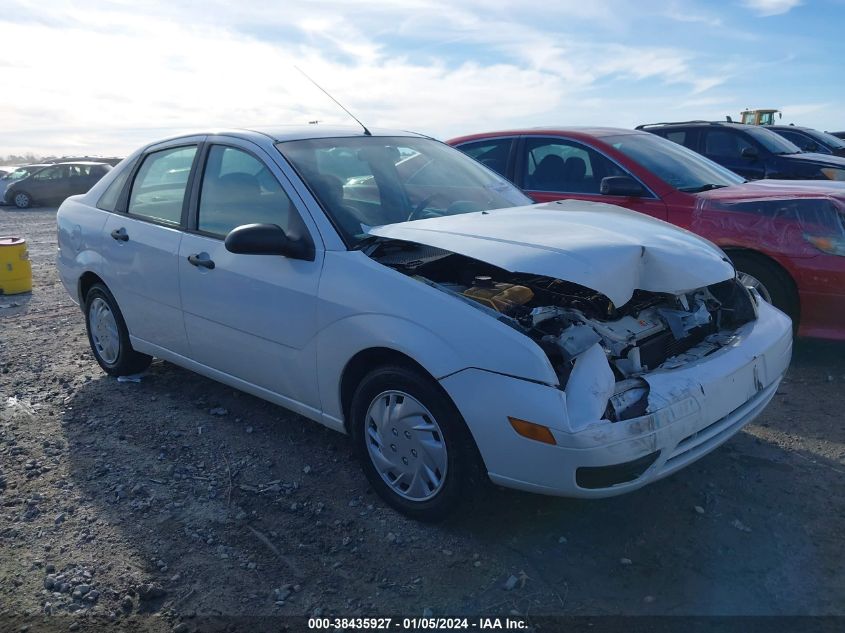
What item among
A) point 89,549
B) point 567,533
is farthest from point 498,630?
point 89,549

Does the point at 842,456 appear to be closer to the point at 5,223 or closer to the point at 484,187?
the point at 484,187

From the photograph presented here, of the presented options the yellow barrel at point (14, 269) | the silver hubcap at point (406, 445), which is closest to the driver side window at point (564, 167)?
the silver hubcap at point (406, 445)

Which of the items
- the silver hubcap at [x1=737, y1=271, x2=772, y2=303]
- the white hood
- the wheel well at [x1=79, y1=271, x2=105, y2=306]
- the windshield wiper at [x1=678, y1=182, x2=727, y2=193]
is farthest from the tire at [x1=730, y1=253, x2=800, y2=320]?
the wheel well at [x1=79, y1=271, x2=105, y2=306]

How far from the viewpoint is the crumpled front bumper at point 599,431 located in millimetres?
2713

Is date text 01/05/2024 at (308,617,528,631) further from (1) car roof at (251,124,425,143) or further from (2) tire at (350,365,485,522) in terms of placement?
(1) car roof at (251,124,425,143)

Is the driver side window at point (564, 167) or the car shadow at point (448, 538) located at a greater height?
the driver side window at point (564, 167)

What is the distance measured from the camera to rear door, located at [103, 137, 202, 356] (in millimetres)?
4332

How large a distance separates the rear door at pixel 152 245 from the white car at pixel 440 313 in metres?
0.02

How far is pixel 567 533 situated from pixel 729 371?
3.24 ft

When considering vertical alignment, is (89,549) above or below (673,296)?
below

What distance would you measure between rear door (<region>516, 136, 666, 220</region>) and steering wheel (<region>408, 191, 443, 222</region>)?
195 centimetres

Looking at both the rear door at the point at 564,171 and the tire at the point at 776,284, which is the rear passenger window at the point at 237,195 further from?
the tire at the point at 776,284

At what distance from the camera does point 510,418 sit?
2.79m

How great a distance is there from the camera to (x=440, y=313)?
9.84 ft
